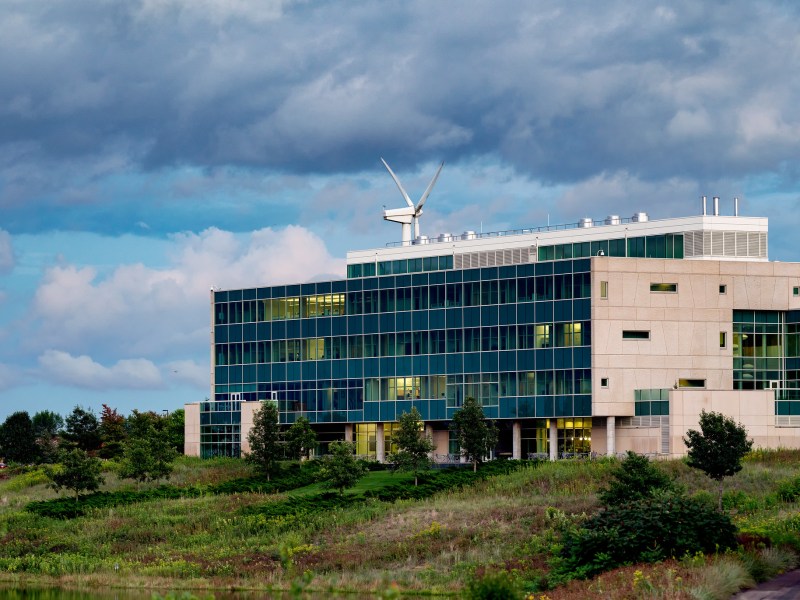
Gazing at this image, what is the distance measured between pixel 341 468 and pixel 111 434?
5062cm

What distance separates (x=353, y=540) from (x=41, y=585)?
559 inches

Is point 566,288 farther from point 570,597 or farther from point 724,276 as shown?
point 570,597

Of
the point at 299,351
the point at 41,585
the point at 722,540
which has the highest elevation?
the point at 299,351

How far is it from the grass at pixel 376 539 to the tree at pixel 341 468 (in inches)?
108

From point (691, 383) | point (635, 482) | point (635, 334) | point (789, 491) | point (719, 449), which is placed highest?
point (635, 334)

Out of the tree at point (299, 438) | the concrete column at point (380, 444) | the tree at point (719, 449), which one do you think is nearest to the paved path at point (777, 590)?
the tree at point (719, 449)

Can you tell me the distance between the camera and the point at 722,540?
4103 centimetres

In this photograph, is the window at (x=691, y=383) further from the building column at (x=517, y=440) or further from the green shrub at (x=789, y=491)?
the green shrub at (x=789, y=491)

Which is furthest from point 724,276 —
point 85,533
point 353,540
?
point 85,533

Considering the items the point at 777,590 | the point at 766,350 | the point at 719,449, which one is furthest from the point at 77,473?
the point at 777,590

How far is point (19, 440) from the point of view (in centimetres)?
12038

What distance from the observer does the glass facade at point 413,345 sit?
8831cm

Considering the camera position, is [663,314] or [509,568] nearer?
[509,568]

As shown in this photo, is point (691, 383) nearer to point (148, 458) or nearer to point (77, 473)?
point (148, 458)
